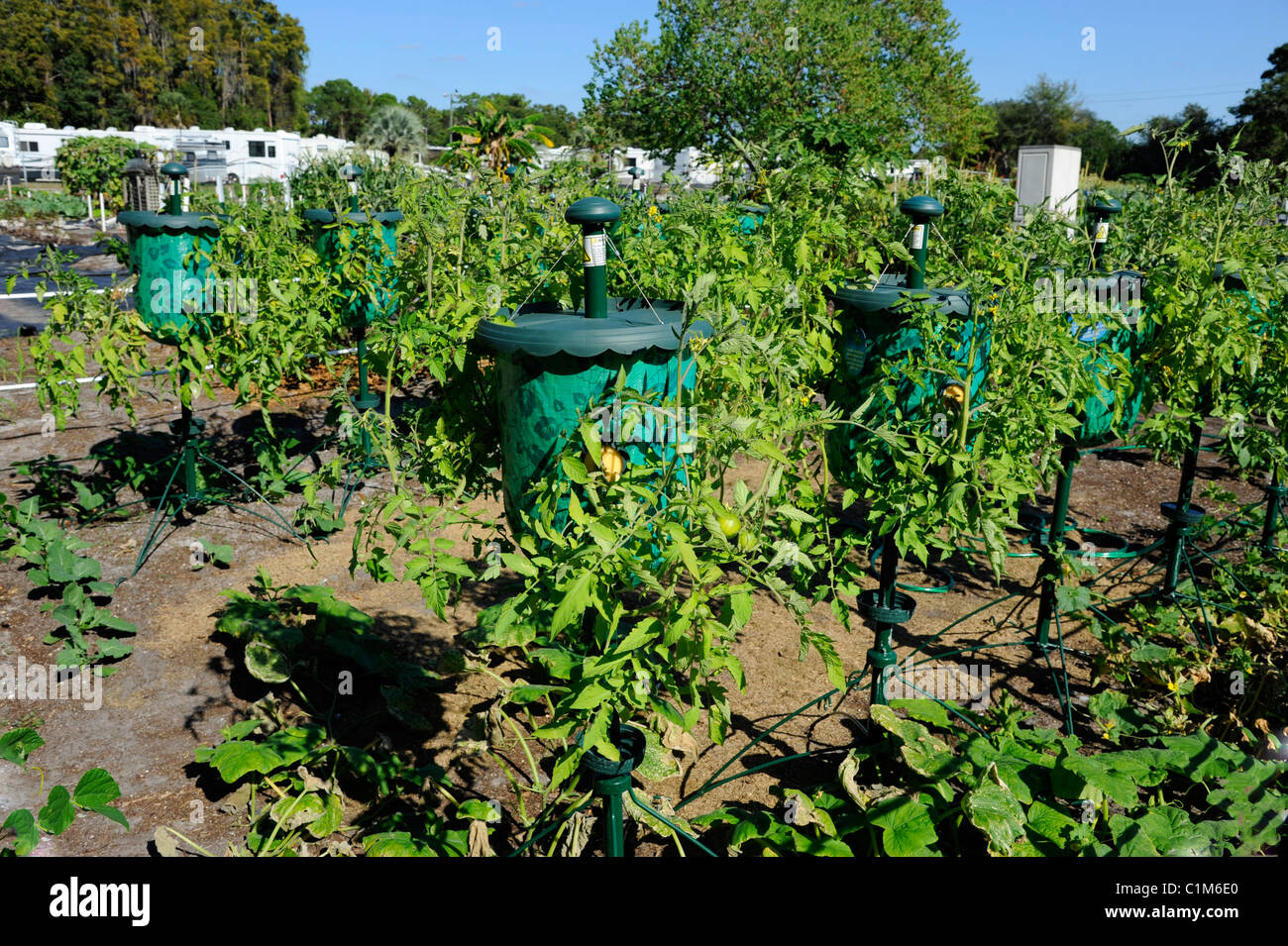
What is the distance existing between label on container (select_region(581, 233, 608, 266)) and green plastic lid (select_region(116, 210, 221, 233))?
3.52 meters

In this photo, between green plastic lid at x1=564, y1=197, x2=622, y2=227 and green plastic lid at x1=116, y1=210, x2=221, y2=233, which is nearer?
green plastic lid at x1=564, y1=197, x2=622, y2=227

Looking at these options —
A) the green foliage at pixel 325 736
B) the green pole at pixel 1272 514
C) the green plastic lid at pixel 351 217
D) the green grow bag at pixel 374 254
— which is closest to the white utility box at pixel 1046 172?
the green plastic lid at pixel 351 217

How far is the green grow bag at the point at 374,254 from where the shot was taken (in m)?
5.77

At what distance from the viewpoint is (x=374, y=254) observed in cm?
623

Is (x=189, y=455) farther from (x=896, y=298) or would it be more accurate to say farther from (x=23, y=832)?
(x=896, y=298)

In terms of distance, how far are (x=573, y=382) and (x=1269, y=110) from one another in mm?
45391

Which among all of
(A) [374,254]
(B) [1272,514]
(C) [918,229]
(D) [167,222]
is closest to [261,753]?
(C) [918,229]

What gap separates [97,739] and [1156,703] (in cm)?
406

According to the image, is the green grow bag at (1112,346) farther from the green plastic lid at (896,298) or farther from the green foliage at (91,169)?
the green foliage at (91,169)

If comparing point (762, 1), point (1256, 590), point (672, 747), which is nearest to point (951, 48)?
Answer: point (762, 1)

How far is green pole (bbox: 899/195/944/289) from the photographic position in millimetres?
2953

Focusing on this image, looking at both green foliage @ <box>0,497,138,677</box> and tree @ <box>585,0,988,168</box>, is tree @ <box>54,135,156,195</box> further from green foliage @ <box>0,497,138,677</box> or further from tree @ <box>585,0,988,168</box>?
green foliage @ <box>0,497,138,677</box>

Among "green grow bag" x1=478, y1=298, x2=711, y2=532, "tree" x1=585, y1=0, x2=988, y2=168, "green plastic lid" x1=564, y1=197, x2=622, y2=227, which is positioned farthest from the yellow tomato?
"tree" x1=585, y1=0, x2=988, y2=168
